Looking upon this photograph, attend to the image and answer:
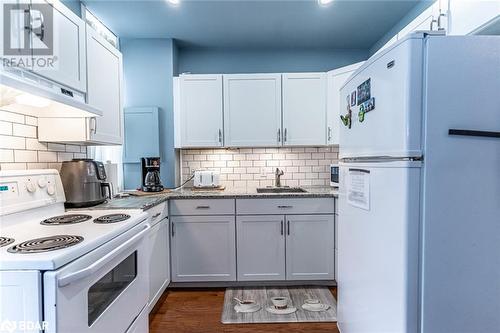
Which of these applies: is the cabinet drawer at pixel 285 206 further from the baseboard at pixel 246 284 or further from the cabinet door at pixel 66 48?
the cabinet door at pixel 66 48

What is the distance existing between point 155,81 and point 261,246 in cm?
204

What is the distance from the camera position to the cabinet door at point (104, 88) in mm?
1752

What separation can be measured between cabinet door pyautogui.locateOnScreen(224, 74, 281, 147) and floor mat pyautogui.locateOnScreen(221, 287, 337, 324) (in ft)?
4.59

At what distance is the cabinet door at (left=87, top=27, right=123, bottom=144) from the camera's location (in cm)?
175

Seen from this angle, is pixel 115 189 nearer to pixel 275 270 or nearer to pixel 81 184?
pixel 81 184

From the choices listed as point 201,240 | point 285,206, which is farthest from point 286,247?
point 201,240

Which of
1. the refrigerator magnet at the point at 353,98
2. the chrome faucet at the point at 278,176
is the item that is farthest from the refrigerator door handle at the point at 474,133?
the chrome faucet at the point at 278,176

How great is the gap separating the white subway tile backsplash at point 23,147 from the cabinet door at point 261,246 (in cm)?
147

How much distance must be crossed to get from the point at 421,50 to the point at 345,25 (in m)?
1.93

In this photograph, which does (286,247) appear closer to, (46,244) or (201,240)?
(201,240)

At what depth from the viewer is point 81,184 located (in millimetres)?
1730

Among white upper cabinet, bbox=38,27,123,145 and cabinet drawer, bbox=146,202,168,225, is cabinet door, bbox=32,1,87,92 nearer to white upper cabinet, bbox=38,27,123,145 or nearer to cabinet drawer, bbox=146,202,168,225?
white upper cabinet, bbox=38,27,123,145

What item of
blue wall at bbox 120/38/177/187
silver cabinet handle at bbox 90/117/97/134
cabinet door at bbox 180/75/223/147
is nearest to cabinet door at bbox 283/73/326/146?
cabinet door at bbox 180/75/223/147

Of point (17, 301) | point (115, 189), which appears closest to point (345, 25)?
point (115, 189)
